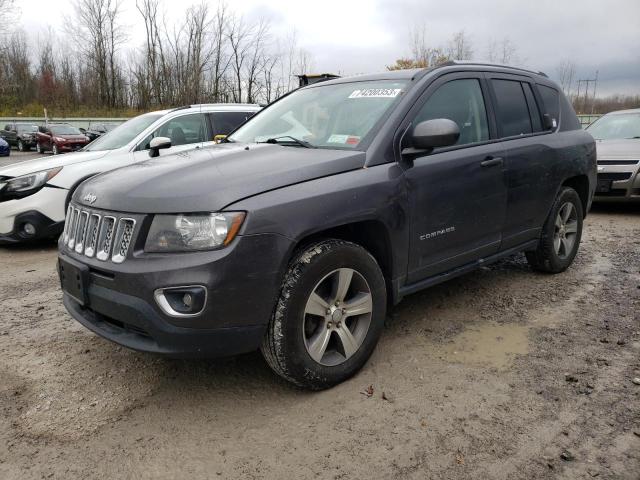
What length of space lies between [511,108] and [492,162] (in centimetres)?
77

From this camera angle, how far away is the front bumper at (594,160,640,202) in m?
7.91

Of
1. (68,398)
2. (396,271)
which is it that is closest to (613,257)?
(396,271)

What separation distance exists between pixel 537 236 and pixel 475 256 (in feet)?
3.69

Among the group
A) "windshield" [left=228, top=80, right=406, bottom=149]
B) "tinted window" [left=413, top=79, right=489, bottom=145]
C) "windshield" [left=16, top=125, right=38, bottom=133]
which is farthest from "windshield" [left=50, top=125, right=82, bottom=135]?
"tinted window" [left=413, top=79, right=489, bottom=145]

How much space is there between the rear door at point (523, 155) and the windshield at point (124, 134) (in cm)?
469

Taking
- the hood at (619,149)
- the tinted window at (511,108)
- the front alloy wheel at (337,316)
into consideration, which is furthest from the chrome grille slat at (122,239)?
the hood at (619,149)

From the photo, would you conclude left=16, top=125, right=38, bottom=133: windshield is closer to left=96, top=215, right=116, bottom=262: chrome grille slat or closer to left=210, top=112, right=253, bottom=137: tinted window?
left=210, top=112, right=253, bottom=137: tinted window

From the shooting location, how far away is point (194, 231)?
2.45 m

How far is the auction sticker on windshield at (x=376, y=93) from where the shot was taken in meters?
3.42

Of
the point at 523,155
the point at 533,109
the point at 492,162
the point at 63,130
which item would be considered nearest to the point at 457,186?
the point at 492,162

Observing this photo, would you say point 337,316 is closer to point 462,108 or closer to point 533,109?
point 462,108

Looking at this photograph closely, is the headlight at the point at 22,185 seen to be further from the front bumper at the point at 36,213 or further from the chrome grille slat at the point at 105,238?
the chrome grille slat at the point at 105,238

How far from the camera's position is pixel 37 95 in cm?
4941

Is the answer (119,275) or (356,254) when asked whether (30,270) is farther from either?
(356,254)
